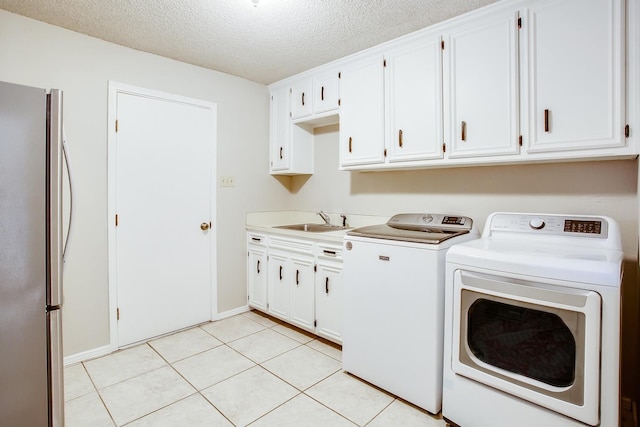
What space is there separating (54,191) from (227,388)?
4.86 ft

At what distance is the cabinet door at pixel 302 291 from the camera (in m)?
2.67

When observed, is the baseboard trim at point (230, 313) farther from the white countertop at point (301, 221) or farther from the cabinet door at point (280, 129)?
the cabinet door at point (280, 129)

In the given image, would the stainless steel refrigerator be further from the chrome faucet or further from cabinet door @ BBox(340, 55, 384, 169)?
the chrome faucet

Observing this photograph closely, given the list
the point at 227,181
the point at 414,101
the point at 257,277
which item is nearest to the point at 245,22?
the point at 414,101

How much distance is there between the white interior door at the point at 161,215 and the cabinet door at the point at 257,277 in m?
0.41

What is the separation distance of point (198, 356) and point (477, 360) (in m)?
1.89

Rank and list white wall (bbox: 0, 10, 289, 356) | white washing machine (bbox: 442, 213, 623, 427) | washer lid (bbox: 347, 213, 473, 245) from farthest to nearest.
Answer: white wall (bbox: 0, 10, 289, 356) < washer lid (bbox: 347, 213, 473, 245) < white washing machine (bbox: 442, 213, 623, 427)

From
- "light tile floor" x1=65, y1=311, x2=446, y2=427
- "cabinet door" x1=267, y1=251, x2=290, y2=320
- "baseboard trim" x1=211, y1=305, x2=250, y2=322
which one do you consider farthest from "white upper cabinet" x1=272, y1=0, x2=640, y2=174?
"baseboard trim" x1=211, y1=305, x2=250, y2=322

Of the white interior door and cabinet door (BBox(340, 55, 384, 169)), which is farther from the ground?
cabinet door (BBox(340, 55, 384, 169))

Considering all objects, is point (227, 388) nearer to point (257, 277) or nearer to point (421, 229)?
point (257, 277)

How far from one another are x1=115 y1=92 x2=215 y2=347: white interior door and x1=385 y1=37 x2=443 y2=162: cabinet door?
1.66 metres

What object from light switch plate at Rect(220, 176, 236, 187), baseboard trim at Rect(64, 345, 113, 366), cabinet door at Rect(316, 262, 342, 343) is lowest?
baseboard trim at Rect(64, 345, 113, 366)

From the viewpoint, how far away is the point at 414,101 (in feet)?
7.47

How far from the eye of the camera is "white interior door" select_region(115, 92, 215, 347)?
2.56m
